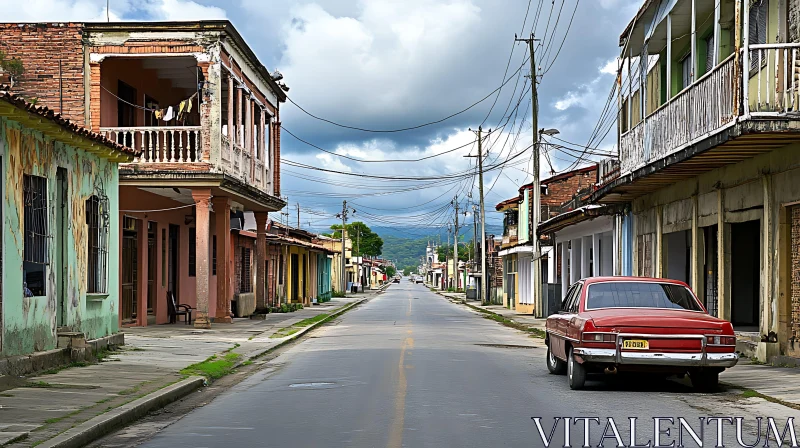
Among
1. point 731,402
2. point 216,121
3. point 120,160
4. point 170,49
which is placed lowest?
point 731,402

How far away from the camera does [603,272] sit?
35125mm

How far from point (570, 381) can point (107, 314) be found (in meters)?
10.3

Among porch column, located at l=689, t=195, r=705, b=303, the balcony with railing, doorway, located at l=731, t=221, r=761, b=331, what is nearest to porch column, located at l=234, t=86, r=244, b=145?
the balcony with railing

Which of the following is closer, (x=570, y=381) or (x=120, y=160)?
(x=570, y=381)

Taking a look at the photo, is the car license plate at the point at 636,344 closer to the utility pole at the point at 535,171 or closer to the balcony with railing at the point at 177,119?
the balcony with railing at the point at 177,119

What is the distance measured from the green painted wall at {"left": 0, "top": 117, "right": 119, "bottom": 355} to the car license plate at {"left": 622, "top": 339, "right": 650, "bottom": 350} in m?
8.71

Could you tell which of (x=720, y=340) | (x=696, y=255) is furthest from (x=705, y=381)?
(x=696, y=255)

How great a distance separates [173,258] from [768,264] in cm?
2104

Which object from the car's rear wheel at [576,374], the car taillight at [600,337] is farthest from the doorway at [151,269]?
the car taillight at [600,337]

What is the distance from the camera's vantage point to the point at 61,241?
1661 centimetres

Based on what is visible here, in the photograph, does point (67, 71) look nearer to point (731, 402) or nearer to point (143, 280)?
point (143, 280)

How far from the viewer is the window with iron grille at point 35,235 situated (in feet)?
48.6

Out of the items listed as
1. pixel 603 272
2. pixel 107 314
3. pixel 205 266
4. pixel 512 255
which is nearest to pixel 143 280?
pixel 205 266

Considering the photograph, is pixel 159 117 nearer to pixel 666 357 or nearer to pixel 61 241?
pixel 61 241
